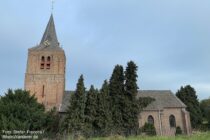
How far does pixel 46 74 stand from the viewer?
3472cm

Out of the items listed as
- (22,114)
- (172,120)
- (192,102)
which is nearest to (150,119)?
(172,120)

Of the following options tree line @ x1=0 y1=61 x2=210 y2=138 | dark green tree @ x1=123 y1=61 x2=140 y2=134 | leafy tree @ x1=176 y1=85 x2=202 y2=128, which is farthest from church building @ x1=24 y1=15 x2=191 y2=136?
leafy tree @ x1=176 y1=85 x2=202 y2=128

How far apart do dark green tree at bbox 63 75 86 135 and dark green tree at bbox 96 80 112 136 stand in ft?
7.01

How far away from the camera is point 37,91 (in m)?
33.8

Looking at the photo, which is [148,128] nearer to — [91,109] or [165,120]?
[165,120]

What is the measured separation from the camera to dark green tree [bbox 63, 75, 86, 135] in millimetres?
26062

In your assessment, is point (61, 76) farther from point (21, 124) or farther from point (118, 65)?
point (21, 124)

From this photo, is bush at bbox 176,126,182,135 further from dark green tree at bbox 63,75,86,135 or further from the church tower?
the church tower

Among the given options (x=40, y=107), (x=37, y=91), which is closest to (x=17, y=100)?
(x=40, y=107)

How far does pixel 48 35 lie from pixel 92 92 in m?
14.9

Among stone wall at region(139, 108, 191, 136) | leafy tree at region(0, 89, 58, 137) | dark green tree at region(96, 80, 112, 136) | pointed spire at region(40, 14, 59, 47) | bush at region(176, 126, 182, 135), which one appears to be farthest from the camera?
pointed spire at region(40, 14, 59, 47)

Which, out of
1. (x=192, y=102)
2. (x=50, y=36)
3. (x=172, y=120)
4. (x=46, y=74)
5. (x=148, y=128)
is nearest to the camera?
(x=148, y=128)

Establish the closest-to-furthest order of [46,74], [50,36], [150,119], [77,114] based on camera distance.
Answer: [77,114]
[46,74]
[150,119]
[50,36]

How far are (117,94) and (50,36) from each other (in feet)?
52.4
